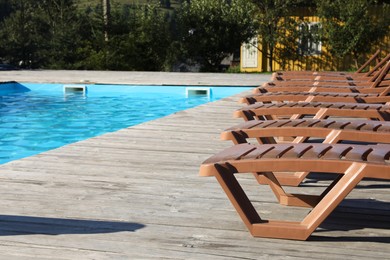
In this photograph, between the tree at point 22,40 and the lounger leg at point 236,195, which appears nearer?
the lounger leg at point 236,195

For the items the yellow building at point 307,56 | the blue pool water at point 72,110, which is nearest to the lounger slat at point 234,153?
the blue pool water at point 72,110

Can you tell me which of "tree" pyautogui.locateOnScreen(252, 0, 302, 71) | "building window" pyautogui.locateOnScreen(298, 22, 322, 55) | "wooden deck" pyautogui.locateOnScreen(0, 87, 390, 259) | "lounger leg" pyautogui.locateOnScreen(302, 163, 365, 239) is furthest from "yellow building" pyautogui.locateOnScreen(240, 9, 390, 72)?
"lounger leg" pyautogui.locateOnScreen(302, 163, 365, 239)

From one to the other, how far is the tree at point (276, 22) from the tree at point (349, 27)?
129 centimetres

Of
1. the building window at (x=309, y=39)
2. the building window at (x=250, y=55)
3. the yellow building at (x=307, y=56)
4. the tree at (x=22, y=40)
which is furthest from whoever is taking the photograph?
the building window at (x=250, y=55)

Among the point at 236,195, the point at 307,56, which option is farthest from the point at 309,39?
the point at 236,195

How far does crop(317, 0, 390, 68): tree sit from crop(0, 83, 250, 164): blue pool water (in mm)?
8399

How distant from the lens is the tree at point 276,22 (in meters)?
22.0

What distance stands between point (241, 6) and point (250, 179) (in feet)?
60.1

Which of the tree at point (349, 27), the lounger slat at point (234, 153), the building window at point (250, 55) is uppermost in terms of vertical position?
the tree at point (349, 27)

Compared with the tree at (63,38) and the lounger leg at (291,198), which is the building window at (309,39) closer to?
the tree at (63,38)

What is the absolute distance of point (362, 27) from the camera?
20422 millimetres

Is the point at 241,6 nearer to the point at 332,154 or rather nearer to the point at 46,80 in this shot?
the point at 46,80

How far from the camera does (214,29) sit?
22.1 meters

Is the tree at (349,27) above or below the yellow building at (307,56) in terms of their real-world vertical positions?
above
